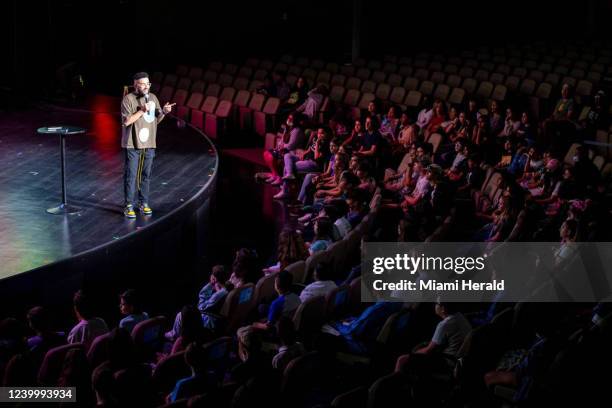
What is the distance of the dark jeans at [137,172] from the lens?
6.94 meters

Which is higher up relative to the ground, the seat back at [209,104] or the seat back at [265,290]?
the seat back at [209,104]

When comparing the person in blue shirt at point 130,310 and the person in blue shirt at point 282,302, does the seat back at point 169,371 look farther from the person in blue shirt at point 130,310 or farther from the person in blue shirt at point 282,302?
the person in blue shirt at point 282,302

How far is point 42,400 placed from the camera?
3.97m

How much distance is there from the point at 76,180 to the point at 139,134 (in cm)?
195

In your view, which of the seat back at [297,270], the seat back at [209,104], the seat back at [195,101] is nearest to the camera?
the seat back at [297,270]

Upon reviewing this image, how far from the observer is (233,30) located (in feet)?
49.9

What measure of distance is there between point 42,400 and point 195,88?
31.0 ft

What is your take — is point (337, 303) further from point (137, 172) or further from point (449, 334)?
point (137, 172)

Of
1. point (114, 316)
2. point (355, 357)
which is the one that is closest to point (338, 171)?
point (114, 316)

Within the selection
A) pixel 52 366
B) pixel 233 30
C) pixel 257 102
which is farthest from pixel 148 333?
pixel 233 30

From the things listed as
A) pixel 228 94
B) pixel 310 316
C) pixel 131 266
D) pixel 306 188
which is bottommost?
pixel 131 266

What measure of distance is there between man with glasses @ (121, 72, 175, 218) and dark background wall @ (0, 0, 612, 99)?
740 cm

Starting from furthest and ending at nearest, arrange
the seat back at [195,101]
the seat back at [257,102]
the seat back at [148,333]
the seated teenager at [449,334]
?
the seat back at [195,101] → the seat back at [257,102] → the seated teenager at [449,334] → the seat back at [148,333]

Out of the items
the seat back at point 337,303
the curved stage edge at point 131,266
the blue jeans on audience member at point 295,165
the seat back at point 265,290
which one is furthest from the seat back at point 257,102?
the seat back at point 337,303
